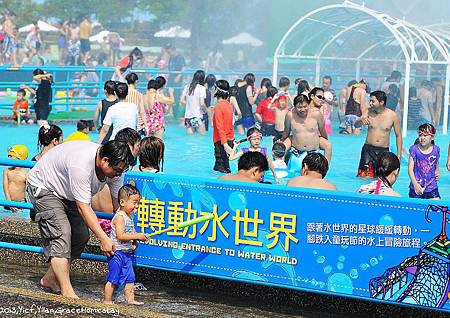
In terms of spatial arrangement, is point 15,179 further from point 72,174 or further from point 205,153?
point 205,153

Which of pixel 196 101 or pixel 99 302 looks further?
pixel 196 101

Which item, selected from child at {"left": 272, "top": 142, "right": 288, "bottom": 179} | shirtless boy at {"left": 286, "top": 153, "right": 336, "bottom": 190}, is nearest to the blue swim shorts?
shirtless boy at {"left": 286, "top": 153, "right": 336, "bottom": 190}

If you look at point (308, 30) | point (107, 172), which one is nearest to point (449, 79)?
point (308, 30)

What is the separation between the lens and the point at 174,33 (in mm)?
44875

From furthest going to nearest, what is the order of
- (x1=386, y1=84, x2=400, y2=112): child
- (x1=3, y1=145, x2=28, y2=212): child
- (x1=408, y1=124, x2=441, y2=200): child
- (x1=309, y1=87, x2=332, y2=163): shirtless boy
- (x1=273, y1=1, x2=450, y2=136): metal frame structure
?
(x1=386, y1=84, x2=400, y2=112): child
(x1=273, y1=1, x2=450, y2=136): metal frame structure
(x1=309, y1=87, x2=332, y2=163): shirtless boy
(x1=3, y1=145, x2=28, y2=212): child
(x1=408, y1=124, x2=441, y2=200): child

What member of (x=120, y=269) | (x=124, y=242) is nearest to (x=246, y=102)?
(x=124, y=242)

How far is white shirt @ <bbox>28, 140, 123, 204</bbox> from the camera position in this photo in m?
6.30

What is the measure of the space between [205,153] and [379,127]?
5373 mm

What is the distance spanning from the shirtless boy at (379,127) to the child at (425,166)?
2.21 metres

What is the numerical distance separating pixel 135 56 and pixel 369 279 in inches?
617

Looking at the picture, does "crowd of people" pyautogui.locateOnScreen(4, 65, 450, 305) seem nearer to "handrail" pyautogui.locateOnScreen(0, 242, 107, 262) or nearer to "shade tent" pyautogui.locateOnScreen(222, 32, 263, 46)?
"handrail" pyautogui.locateOnScreen(0, 242, 107, 262)

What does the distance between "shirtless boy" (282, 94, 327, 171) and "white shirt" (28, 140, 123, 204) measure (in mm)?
5323

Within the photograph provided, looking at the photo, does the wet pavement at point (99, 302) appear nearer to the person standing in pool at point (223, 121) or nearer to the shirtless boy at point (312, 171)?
the shirtless boy at point (312, 171)

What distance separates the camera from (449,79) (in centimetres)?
2136
